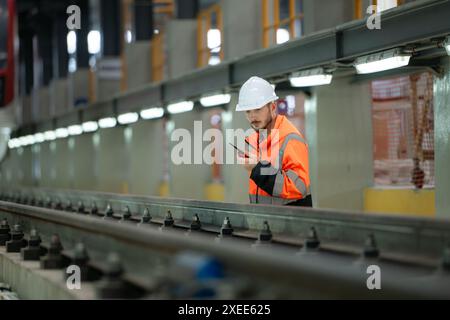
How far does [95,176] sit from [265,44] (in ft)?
45.7

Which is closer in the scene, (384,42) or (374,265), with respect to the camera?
(374,265)

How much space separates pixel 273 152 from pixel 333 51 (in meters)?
5.43

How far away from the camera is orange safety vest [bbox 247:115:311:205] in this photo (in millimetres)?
7391

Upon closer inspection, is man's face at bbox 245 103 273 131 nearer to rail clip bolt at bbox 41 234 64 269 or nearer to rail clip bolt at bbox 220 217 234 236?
rail clip bolt at bbox 220 217 234 236

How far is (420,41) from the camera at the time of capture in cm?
1054

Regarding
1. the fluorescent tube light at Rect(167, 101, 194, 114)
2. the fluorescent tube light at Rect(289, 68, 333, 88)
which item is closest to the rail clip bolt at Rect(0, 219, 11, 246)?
the fluorescent tube light at Rect(289, 68, 333, 88)

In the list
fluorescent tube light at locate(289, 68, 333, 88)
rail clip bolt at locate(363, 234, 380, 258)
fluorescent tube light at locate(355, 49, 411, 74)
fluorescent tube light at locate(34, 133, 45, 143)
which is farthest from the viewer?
fluorescent tube light at locate(34, 133, 45, 143)

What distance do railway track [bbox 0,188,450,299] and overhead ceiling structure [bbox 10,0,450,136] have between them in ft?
11.4

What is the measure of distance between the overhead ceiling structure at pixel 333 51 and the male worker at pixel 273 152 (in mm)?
3295

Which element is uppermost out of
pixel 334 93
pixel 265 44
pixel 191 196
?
pixel 265 44

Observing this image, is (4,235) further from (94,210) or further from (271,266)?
Answer: (271,266)
